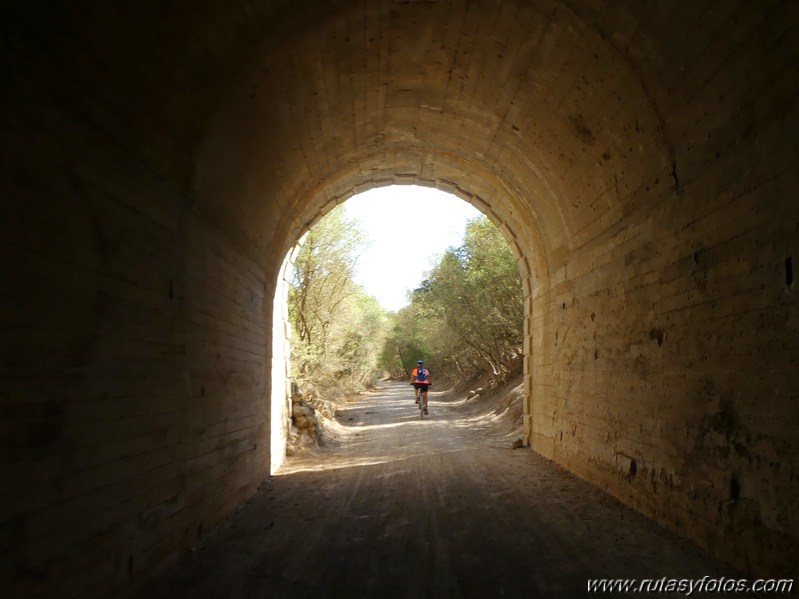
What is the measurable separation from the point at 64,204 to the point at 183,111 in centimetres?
171

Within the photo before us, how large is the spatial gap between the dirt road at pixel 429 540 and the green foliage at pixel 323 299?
339 inches

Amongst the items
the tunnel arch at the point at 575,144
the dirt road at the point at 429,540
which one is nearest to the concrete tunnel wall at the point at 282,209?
the tunnel arch at the point at 575,144

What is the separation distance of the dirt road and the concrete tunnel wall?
13.1 inches

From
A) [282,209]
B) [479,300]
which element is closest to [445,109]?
[282,209]

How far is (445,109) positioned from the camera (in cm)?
867

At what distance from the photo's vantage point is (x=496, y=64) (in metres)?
6.98

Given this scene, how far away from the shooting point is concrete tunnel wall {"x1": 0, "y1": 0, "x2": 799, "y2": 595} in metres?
3.22

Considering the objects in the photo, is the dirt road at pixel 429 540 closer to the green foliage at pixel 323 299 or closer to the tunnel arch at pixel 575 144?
the tunnel arch at pixel 575 144

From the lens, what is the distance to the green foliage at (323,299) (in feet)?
59.9

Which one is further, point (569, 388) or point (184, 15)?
point (569, 388)

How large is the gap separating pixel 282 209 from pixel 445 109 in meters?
2.72

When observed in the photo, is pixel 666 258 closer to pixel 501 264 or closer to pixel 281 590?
pixel 281 590

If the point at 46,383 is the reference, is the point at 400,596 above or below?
below

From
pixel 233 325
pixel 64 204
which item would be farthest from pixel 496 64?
pixel 64 204
